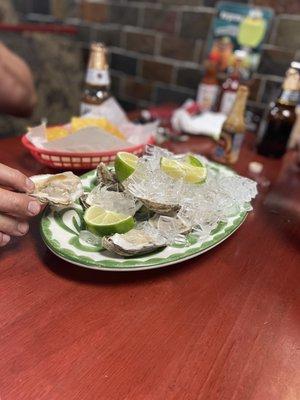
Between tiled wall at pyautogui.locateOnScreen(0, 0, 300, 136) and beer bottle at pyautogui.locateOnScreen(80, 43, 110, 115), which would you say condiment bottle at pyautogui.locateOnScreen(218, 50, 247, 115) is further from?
beer bottle at pyautogui.locateOnScreen(80, 43, 110, 115)

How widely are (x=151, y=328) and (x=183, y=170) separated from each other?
293 millimetres

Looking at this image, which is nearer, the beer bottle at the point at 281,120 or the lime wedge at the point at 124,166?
the lime wedge at the point at 124,166

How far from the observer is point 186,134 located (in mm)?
1334

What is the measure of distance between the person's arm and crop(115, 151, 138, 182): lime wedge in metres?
0.90

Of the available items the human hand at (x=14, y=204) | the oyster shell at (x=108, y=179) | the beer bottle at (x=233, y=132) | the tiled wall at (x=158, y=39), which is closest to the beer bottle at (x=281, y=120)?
the beer bottle at (x=233, y=132)

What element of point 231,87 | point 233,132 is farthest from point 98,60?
point 231,87

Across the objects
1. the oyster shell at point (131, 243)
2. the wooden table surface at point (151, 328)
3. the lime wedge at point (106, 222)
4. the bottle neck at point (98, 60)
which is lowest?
the wooden table surface at point (151, 328)

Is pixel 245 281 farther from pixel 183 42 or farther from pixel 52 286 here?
pixel 183 42

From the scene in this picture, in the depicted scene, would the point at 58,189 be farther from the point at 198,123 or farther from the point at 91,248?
the point at 198,123

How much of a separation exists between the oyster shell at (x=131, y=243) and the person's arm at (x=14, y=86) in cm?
105

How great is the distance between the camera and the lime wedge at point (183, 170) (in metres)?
0.63

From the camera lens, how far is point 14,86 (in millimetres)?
1345

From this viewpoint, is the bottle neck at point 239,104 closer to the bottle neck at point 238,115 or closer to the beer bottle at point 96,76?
Answer: the bottle neck at point 238,115

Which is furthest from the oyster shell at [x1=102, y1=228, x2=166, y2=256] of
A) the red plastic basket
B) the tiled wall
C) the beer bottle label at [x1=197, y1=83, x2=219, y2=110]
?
the tiled wall
